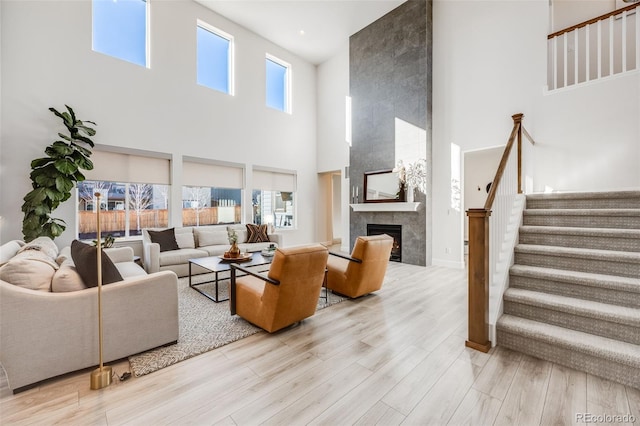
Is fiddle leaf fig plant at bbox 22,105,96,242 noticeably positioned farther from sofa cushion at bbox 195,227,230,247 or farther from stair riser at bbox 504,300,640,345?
stair riser at bbox 504,300,640,345

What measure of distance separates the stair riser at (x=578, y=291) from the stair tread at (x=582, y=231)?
25.5 inches

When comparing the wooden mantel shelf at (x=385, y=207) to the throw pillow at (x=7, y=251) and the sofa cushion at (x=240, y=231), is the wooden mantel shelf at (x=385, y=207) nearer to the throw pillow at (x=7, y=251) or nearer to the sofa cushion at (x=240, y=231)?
the sofa cushion at (x=240, y=231)

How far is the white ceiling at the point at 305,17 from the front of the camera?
5.88m

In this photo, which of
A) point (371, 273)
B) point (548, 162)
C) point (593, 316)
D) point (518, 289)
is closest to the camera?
point (593, 316)

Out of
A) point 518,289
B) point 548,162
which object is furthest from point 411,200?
point 518,289

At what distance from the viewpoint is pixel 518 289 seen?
2.66 meters

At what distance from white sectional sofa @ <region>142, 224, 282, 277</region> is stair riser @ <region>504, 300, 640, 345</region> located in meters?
4.40

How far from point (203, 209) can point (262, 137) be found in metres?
2.37

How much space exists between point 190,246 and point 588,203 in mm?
6068

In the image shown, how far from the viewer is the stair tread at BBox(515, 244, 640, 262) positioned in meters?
2.34

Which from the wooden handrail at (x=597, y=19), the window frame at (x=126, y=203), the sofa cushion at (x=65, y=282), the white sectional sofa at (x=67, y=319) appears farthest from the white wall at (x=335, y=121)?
the sofa cushion at (x=65, y=282)

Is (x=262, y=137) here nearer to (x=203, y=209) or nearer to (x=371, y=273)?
(x=203, y=209)

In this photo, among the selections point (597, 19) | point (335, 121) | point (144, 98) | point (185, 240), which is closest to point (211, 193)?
point (185, 240)

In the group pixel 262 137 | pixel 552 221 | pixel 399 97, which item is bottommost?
pixel 552 221
